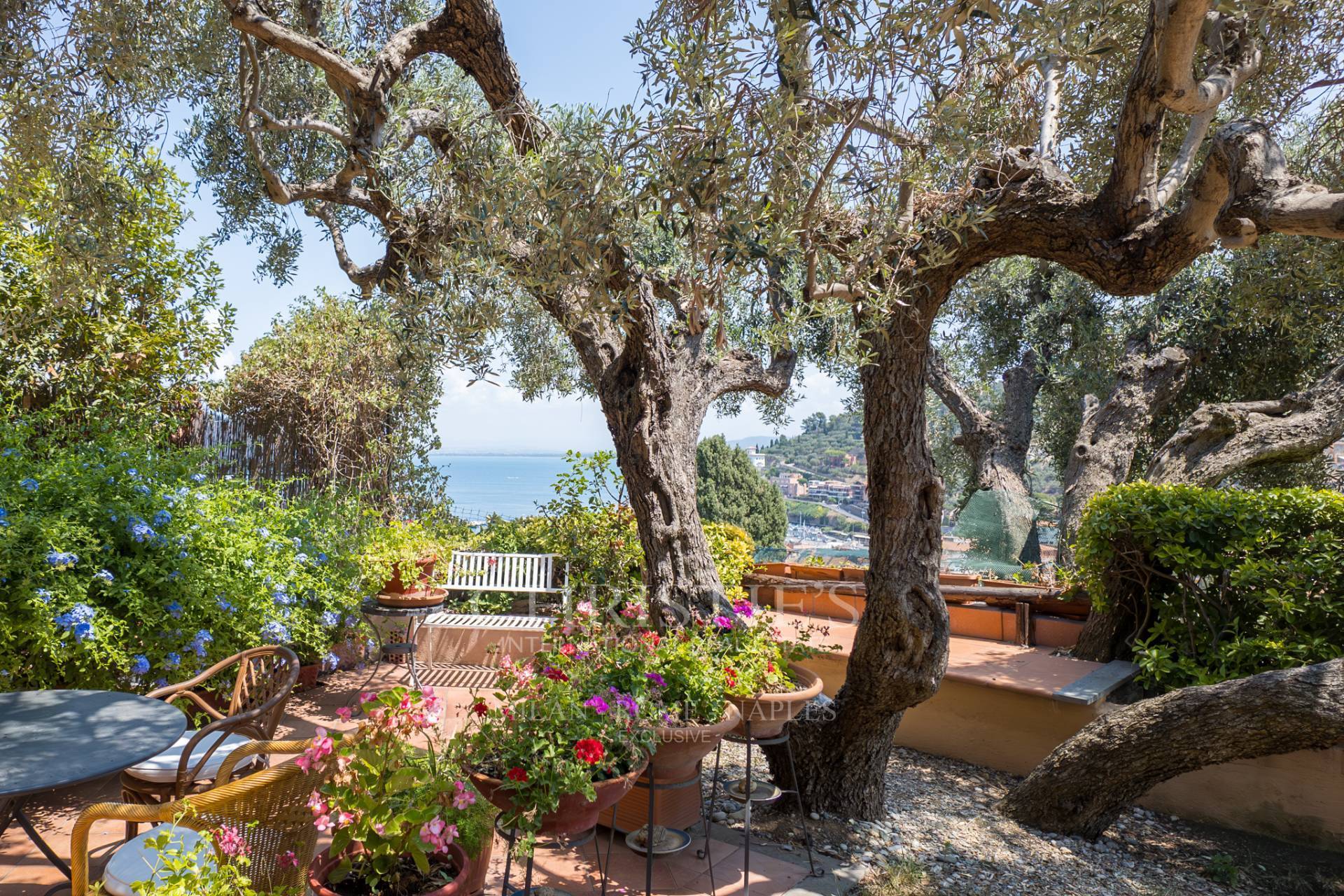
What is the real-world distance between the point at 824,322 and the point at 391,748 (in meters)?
7.17

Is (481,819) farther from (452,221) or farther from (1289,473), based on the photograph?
(1289,473)

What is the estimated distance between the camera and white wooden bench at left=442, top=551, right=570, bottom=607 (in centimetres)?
726

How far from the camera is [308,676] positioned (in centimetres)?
578

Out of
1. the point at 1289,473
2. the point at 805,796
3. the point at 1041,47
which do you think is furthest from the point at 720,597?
the point at 1289,473

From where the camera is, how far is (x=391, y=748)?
7.57ft

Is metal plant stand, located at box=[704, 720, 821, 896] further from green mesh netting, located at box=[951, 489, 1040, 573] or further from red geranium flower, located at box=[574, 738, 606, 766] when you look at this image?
green mesh netting, located at box=[951, 489, 1040, 573]

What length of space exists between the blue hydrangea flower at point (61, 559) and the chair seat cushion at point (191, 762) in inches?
41.3

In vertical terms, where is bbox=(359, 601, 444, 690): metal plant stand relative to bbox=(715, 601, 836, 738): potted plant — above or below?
below

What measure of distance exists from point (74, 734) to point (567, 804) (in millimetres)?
1723

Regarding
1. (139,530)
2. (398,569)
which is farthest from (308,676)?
(139,530)

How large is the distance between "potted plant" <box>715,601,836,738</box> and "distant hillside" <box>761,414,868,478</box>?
15482mm

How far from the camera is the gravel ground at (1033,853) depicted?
12.5ft

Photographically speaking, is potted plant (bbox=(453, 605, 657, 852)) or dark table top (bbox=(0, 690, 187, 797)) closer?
dark table top (bbox=(0, 690, 187, 797))

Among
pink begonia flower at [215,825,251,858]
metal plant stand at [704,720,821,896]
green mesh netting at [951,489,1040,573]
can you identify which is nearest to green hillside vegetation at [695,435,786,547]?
green mesh netting at [951,489,1040,573]
